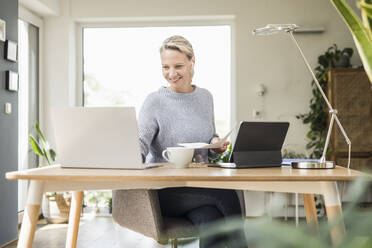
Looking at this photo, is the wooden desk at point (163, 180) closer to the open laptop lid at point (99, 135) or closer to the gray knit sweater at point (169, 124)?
the open laptop lid at point (99, 135)

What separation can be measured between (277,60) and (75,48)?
2430 millimetres

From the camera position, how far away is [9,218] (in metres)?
4.06

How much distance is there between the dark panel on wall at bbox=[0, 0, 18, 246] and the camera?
3.93m

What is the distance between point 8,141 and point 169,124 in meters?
2.18

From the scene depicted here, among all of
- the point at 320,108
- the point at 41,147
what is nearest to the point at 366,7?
the point at 320,108

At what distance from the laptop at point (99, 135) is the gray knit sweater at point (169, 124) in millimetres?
471

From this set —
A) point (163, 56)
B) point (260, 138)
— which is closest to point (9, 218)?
point (163, 56)

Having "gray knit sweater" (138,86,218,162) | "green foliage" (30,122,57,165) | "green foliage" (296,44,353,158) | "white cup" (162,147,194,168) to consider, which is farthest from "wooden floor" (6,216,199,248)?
"green foliage" (296,44,353,158)

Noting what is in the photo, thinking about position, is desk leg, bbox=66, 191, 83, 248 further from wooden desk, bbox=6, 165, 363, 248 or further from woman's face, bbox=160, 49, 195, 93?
woman's face, bbox=160, 49, 195, 93

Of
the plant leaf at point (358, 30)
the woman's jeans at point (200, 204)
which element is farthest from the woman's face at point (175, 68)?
the plant leaf at point (358, 30)

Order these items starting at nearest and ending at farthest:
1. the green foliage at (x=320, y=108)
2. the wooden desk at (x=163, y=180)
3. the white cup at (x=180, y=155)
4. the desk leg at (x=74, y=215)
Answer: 1. the wooden desk at (x=163, y=180)
2. the white cup at (x=180, y=155)
3. the desk leg at (x=74, y=215)
4. the green foliage at (x=320, y=108)

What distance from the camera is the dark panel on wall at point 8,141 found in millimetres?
3932

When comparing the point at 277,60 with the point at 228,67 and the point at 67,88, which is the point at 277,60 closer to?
the point at 228,67

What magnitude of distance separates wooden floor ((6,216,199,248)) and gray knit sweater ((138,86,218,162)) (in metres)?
1.37
